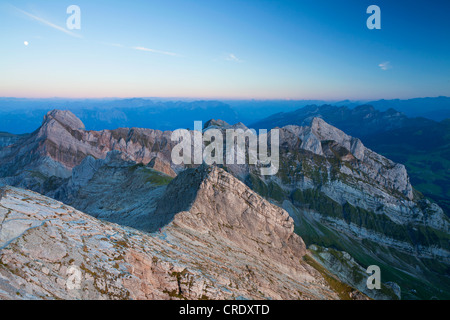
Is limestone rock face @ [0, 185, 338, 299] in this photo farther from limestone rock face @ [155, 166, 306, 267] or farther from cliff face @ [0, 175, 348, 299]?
limestone rock face @ [155, 166, 306, 267]

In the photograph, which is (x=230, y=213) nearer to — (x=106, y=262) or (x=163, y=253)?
(x=163, y=253)

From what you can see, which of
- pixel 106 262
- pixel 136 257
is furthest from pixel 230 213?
pixel 106 262

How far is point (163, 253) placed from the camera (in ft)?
91.9

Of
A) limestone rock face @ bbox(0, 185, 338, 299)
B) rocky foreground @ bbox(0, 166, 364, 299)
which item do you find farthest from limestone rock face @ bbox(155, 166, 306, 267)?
limestone rock face @ bbox(0, 185, 338, 299)

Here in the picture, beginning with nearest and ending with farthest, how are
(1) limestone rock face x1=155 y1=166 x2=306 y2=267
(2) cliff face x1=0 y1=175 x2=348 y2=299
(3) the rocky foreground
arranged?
(2) cliff face x1=0 y1=175 x2=348 y2=299 → (3) the rocky foreground → (1) limestone rock face x1=155 y1=166 x2=306 y2=267

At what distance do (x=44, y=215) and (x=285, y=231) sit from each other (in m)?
44.6

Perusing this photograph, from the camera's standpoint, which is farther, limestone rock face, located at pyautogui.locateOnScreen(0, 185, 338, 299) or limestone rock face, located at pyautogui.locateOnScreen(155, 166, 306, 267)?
limestone rock face, located at pyautogui.locateOnScreen(155, 166, 306, 267)

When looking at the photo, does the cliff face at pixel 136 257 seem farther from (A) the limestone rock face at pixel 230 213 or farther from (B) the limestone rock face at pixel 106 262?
(A) the limestone rock face at pixel 230 213

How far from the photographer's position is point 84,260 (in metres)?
19.8

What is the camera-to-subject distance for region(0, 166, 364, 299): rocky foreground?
17703mm
